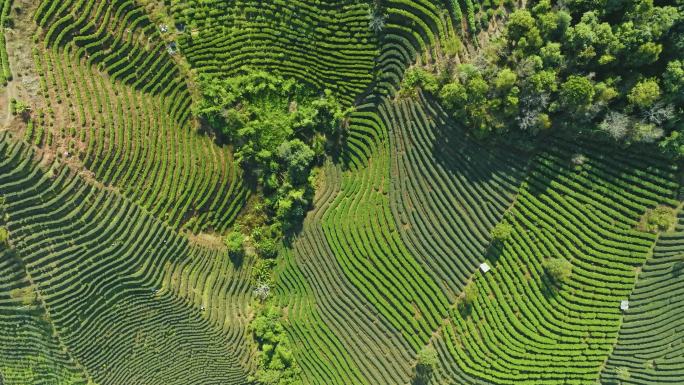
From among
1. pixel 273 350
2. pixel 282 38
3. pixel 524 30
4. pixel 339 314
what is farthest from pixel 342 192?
pixel 524 30

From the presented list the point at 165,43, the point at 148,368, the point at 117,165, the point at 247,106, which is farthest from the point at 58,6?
the point at 148,368

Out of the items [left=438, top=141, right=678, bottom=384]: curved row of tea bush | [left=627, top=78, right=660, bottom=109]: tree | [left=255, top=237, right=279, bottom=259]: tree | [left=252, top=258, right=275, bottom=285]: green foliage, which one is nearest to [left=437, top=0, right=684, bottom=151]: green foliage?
[left=627, top=78, right=660, bottom=109]: tree

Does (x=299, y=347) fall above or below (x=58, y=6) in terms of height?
below

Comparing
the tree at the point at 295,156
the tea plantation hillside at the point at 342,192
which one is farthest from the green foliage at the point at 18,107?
the tree at the point at 295,156

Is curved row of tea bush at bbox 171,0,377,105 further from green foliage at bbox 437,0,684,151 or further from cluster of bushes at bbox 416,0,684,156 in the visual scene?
green foliage at bbox 437,0,684,151

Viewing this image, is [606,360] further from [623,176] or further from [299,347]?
[299,347]

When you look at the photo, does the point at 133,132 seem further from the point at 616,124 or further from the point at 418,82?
the point at 616,124
